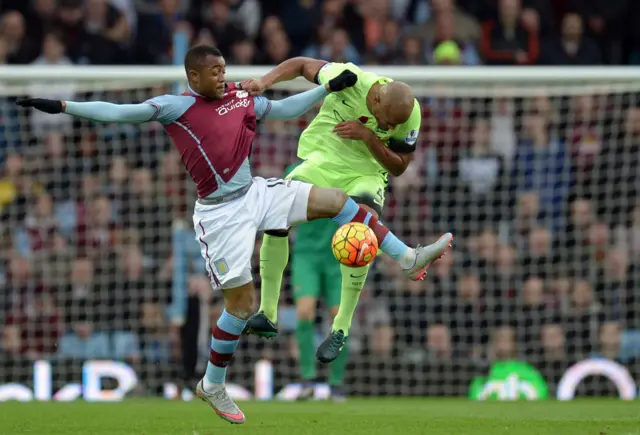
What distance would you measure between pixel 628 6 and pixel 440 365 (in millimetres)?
5782

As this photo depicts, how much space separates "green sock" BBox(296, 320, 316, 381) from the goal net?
1.11 metres

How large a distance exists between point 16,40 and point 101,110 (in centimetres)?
734

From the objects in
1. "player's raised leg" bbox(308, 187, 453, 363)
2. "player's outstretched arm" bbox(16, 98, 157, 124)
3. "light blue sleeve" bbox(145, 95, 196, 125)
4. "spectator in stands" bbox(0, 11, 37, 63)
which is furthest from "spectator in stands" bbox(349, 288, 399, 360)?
"player's outstretched arm" bbox(16, 98, 157, 124)

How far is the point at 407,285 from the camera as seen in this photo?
46.2ft

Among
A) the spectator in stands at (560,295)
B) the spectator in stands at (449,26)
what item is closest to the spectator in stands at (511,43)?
the spectator in stands at (449,26)

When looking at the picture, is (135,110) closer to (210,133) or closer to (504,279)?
(210,133)

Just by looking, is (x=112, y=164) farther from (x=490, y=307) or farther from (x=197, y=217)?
(x=197, y=217)

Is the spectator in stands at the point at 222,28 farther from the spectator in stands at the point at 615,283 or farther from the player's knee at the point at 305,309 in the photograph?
the spectator in stands at the point at 615,283

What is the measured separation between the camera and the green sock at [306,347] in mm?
12062

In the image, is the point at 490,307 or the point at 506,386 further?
the point at 490,307

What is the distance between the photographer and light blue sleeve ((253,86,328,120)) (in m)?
9.43

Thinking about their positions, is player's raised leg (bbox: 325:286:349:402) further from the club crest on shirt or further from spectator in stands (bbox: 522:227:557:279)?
spectator in stands (bbox: 522:227:557:279)

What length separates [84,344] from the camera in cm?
1354

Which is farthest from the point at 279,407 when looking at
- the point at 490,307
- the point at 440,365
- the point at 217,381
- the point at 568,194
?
the point at 568,194
